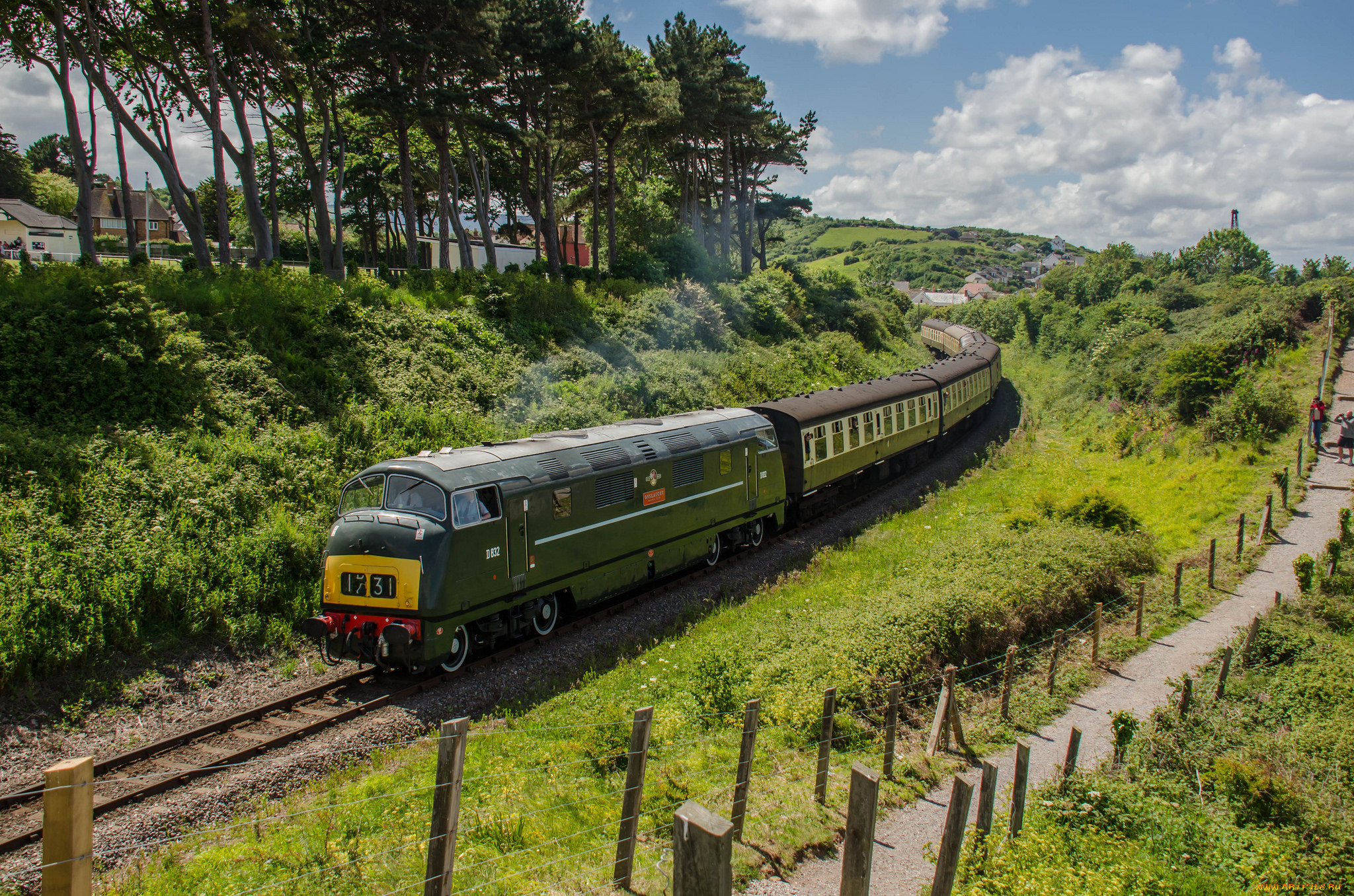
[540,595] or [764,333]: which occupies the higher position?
[764,333]

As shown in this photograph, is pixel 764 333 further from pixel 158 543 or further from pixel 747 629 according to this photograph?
pixel 158 543

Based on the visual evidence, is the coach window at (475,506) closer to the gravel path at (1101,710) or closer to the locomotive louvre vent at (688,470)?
the locomotive louvre vent at (688,470)

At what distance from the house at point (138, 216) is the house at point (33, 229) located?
1053 centimetres

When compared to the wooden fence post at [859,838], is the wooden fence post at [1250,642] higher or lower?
lower

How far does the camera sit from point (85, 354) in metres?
15.5

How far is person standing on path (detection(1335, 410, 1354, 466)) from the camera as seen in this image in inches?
944

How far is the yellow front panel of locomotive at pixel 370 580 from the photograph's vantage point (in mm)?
10695

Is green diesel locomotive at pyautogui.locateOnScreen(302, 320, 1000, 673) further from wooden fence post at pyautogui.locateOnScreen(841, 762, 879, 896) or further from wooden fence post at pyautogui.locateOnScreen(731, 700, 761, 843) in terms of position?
wooden fence post at pyautogui.locateOnScreen(841, 762, 879, 896)

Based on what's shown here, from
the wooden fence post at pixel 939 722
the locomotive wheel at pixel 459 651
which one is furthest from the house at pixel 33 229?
the wooden fence post at pixel 939 722

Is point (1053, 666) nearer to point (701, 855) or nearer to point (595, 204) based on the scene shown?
point (701, 855)

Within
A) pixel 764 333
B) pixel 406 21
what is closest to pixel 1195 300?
pixel 764 333

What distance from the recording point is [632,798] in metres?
5.82

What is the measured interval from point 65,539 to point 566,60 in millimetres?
23384

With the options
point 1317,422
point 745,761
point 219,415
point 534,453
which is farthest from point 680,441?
point 1317,422
